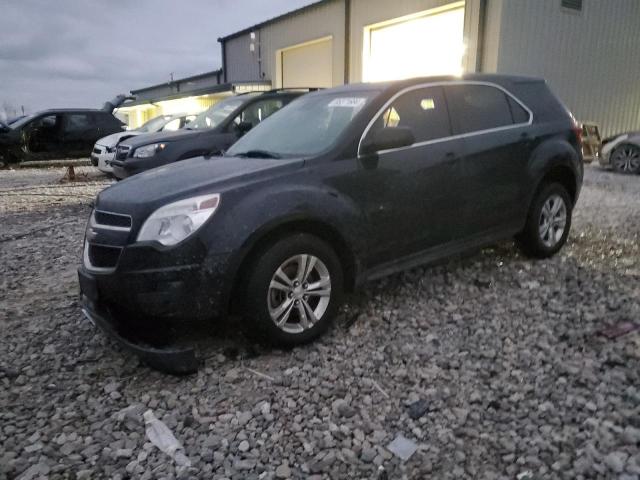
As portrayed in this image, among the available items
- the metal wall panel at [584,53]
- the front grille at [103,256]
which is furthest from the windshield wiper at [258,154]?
the metal wall panel at [584,53]

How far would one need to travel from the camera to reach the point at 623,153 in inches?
461

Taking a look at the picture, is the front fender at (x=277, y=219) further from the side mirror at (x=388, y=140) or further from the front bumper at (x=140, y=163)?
the front bumper at (x=140, y=163)

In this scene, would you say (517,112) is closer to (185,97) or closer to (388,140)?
(388,140)

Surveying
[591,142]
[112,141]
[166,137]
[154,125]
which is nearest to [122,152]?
[166,137]

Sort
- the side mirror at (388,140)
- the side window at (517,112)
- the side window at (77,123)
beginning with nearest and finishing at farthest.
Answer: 1. the side mirror at (388,140)
2. the side window at (517,112)
3. the side window at (77,123)

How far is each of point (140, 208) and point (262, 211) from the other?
725 mm

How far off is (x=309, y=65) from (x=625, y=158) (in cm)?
1214

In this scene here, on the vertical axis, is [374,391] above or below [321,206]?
below

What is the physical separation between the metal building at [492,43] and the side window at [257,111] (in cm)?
524

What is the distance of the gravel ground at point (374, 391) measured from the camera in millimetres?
2336

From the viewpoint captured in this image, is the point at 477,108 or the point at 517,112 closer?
the point at 477,108

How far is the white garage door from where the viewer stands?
18734mm

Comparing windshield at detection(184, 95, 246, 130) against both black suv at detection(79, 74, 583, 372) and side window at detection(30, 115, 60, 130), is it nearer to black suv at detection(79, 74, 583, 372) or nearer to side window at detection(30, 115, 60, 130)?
black suv at detection(79, 74, 583, 372)

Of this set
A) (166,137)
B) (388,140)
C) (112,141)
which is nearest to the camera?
(388,140)
